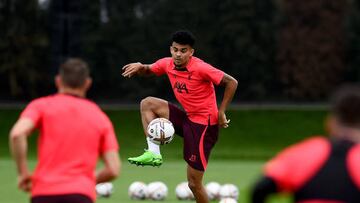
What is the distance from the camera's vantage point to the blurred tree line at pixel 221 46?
37.2 m

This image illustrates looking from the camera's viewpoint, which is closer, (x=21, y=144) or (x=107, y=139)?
(x=21, y=144)

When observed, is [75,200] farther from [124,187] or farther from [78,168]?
[124,187]

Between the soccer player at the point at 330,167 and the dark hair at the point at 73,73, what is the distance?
2.06 metres

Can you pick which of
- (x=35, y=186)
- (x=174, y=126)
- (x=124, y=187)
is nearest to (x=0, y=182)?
(x=124, y=187)

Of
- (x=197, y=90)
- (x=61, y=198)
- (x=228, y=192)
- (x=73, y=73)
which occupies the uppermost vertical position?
(x=197, y=90)

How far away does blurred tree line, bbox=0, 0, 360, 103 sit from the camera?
37.2 m

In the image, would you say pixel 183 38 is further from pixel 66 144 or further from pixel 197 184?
pixel 66 144

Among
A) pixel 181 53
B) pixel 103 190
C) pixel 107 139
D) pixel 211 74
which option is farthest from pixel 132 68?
pixel 107 139

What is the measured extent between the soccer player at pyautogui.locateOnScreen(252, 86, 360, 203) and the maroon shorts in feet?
22.5

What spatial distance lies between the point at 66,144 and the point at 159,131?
524 cm

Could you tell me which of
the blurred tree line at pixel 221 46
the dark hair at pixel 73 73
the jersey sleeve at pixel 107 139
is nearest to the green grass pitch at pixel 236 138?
the blurred tree line at pixel 221 46

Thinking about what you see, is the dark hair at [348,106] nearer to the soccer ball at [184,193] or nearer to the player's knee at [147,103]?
the player's knee at [147,103]

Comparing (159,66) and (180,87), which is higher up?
(159,66)

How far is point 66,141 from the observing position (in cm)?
699
